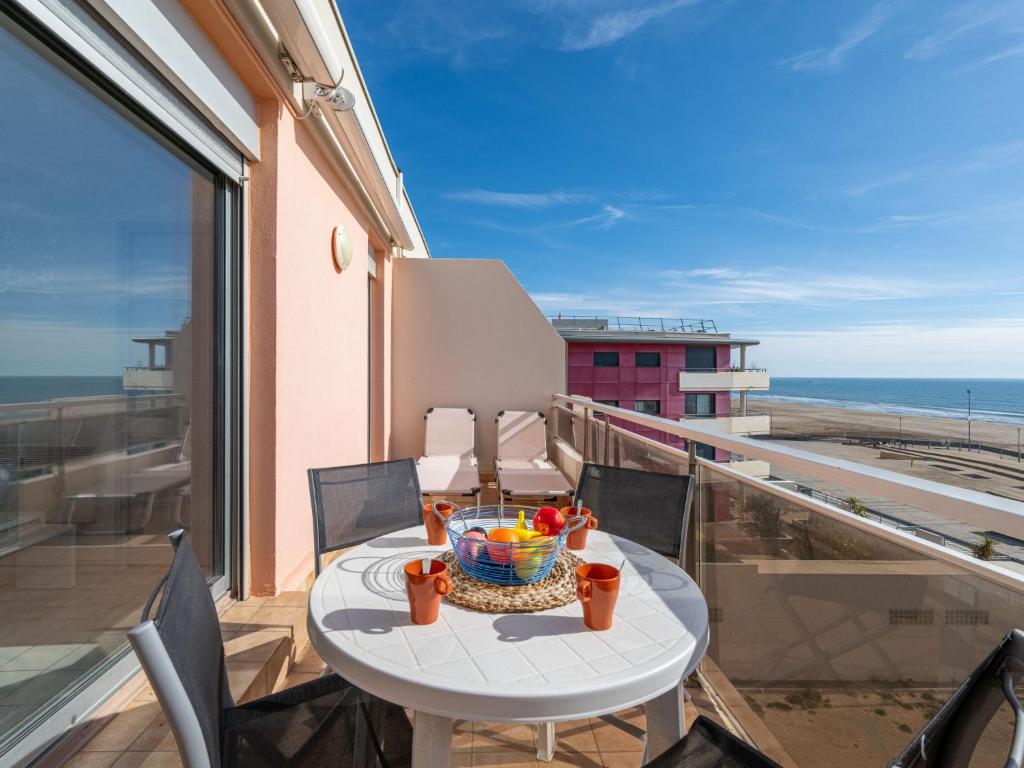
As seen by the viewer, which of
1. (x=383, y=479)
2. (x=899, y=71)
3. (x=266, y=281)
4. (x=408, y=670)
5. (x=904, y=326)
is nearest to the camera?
(x=408, y=670)

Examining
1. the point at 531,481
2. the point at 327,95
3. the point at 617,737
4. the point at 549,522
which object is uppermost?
the point at 327,95

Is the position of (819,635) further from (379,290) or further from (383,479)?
(379,290)

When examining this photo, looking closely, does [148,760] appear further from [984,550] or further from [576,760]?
[984,550]

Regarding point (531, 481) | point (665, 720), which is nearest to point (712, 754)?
point (665, 720)

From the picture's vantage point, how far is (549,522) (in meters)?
1.33

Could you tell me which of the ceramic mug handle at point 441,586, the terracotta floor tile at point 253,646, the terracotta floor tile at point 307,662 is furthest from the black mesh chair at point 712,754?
the terracotta floor tile at point 307,662

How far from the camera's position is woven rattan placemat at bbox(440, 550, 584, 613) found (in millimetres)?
1136

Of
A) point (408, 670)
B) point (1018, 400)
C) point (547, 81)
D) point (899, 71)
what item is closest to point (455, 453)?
point (408, 670)

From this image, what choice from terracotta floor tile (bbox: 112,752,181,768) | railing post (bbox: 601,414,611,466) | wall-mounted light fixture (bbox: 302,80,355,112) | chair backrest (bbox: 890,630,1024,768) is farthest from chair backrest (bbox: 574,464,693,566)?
wall-mounted light fixture (bbox: 302,80,355,112)

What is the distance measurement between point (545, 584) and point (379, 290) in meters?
4.62

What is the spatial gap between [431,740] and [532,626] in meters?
0.28

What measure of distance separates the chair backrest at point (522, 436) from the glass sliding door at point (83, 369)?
368cm

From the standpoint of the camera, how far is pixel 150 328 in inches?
67.6

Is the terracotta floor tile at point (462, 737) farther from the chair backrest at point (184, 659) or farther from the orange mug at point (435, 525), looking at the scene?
the chair backrest at point (184, 659)
